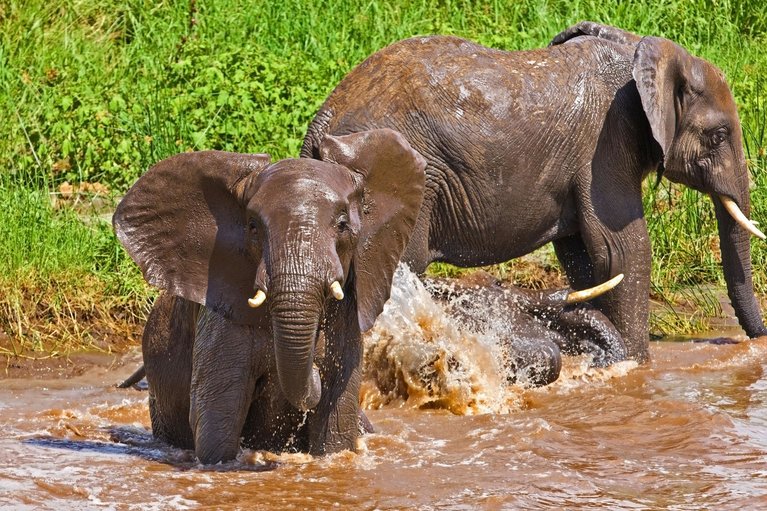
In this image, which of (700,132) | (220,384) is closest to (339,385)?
(220,384)

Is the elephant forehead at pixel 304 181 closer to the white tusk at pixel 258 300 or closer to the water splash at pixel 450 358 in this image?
the white tusk at pixel 258 300

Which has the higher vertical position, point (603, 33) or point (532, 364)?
point (603, 33)

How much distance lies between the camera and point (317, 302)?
4668 millimetres

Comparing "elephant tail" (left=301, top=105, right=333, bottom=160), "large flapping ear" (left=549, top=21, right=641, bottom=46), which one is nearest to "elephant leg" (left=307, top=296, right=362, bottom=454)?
"elephant tail" (left=301, top=105, right=333, bottom=160)

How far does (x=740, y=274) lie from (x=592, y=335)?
112 centimetres

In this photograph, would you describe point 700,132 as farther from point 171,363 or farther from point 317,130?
point 171,363

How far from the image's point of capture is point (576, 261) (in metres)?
7.75

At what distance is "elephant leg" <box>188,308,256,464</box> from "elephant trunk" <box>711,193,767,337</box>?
3795 millimetres

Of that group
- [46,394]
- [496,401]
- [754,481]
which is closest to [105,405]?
[46,394]

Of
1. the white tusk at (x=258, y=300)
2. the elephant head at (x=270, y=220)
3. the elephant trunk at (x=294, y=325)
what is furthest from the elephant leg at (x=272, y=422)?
the white tusk at (x=258, y=300)

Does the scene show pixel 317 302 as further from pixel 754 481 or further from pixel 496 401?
pixel 496 401

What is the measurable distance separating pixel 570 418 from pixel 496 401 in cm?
46

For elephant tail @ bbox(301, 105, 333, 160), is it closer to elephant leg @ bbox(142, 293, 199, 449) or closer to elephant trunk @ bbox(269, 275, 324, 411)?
elephant leg @ bbox(142, 293, 199, 449)

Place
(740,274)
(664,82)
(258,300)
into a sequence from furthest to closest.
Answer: (740,274)
(664,82)
(258,300)
